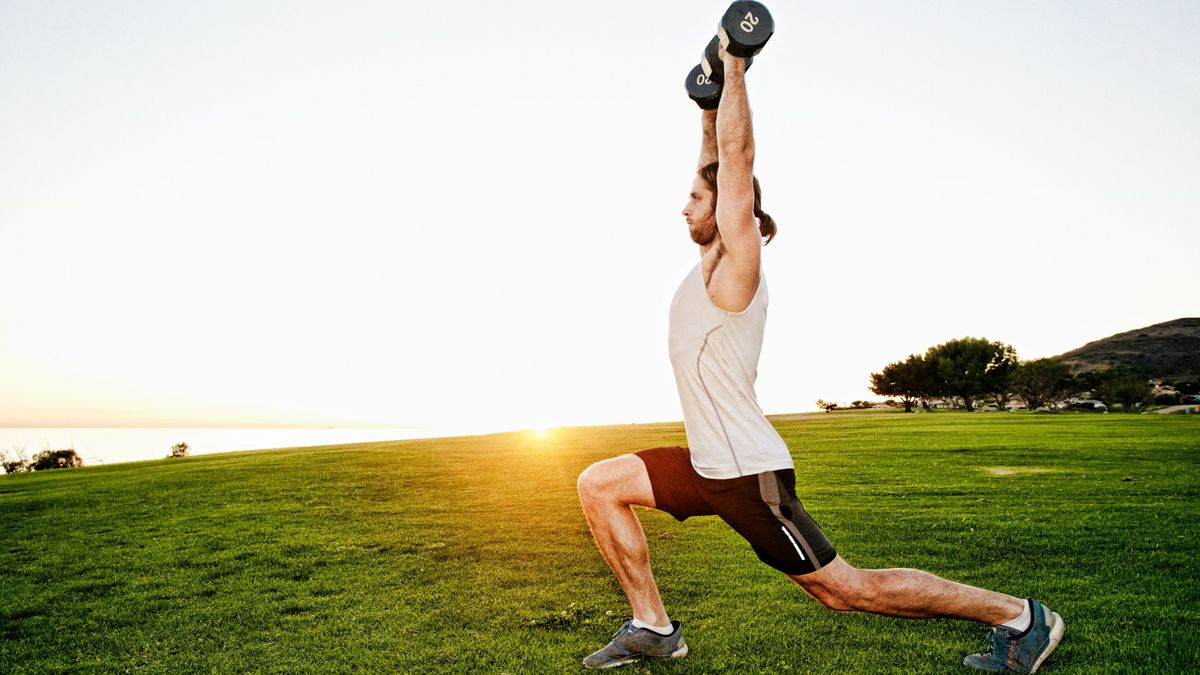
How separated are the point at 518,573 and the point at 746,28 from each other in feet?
15.0

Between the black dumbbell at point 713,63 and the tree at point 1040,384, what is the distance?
217ft

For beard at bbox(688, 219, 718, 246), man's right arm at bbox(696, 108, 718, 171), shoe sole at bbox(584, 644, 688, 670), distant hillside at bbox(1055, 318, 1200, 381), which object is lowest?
shoe sole at bbox(584, 644, 688, 670)

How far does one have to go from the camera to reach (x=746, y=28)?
3.24 m

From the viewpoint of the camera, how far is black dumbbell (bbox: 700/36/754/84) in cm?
384

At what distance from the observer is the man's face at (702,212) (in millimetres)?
3914

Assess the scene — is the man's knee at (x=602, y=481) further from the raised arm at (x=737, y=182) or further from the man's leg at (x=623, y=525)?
the raised arm at (x=737, y=182)

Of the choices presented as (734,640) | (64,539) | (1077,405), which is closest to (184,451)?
(64,539)

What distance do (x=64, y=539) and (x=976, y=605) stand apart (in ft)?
30.7

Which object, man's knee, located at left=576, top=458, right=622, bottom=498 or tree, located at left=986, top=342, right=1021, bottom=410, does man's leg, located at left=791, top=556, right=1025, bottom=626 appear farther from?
tree, located at left=986, top=342, right=1021, bottom=410

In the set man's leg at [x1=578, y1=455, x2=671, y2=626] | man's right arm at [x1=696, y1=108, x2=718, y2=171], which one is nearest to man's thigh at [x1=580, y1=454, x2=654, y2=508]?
man's leg at [x1=578, y1=455, x2=671, y2=626]

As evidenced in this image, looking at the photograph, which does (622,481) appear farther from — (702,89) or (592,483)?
(702,89)

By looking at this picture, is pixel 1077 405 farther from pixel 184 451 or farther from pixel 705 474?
pixel 705 474

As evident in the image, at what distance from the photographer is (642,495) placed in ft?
13.0

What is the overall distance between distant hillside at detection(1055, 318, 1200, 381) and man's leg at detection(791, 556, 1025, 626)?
125 m
